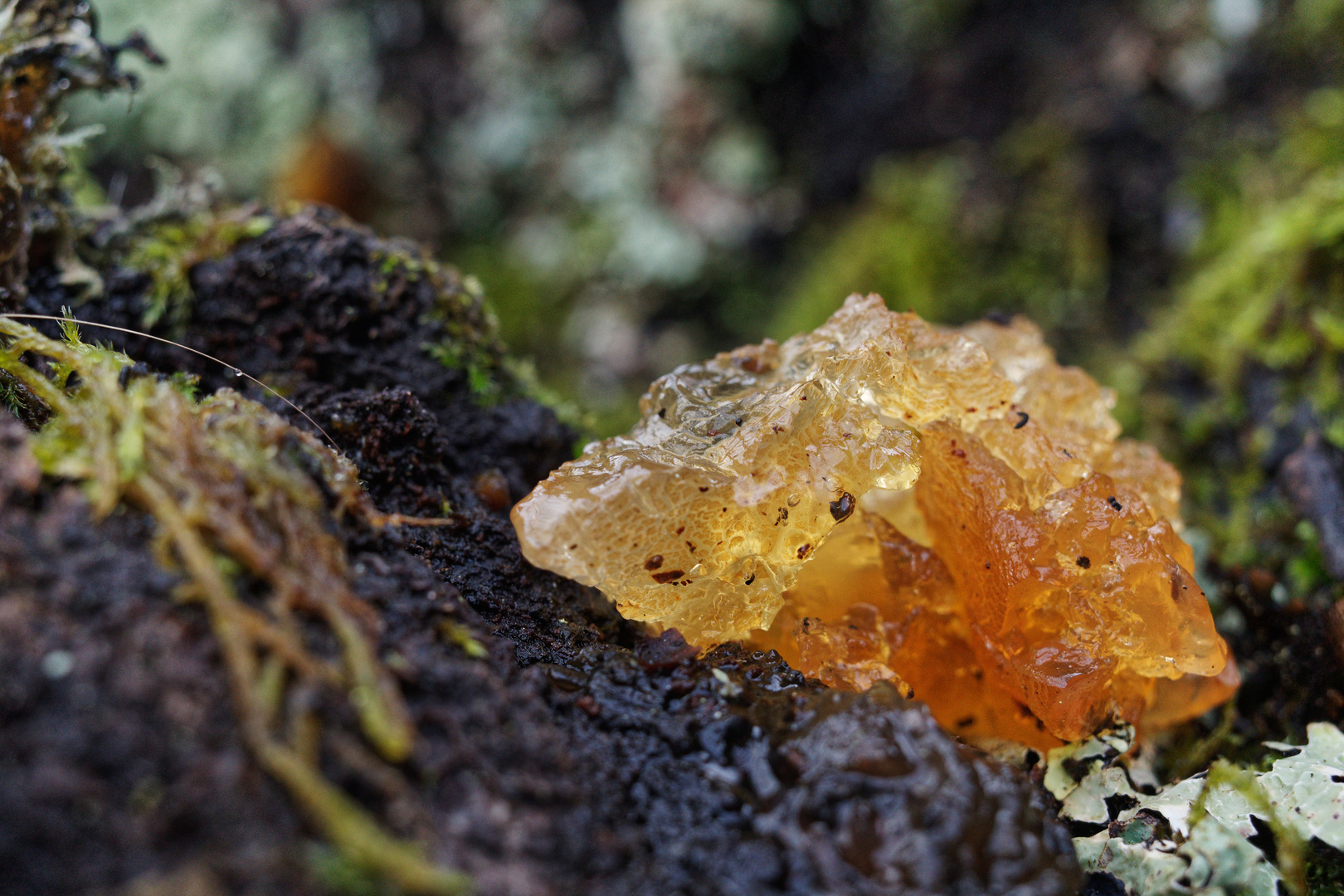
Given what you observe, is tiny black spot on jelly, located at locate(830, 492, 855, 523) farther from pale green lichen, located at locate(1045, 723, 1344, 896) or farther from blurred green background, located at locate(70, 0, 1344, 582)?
blurred green background, located at locate(70, 0, 1344, 582)

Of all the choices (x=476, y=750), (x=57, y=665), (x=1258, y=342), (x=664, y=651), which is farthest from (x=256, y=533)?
(x=1258, y=342)

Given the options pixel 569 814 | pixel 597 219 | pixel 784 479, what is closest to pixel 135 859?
pixel 569 814

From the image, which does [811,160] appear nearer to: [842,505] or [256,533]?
[842,505]

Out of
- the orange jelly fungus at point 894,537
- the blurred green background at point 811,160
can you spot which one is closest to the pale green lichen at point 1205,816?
the orange jelly fungus at point 894,537

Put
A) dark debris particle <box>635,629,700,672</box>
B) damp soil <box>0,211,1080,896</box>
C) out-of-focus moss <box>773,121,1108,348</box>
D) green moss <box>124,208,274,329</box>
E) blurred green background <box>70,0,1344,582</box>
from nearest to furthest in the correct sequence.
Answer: damp soil <box>0,211,1080,896</box>, dark debris particle <box>635,629,700,672</box>, green moss <box>124,208,274,329</box>, blurred green background <box>70,0,1344,582</box>, out-of-focus moss <box>773,121,1108,348</box>

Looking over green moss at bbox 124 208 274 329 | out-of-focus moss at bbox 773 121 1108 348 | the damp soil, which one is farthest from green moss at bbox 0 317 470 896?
out-of-focus moss at bbox 773 121 1108 348

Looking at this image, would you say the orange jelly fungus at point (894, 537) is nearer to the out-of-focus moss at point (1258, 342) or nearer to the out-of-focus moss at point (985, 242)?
the out-of-focus moss at point (1258, 342)

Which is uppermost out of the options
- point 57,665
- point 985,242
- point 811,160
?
point 811,160
